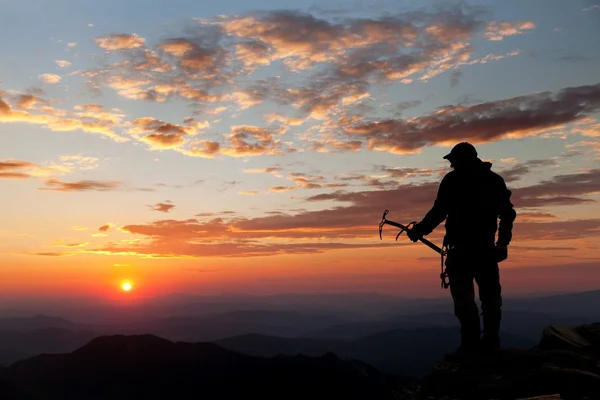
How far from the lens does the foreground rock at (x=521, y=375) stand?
23.7ft

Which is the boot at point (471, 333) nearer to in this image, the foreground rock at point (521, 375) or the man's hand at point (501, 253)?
the foreground rock at point (521, 375)

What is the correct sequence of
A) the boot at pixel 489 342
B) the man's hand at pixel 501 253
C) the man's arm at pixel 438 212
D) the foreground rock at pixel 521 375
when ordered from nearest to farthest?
the foreground rock at pixel 521 375
the boot at pixel 489 342
the man's hand at pixel 501 253
the man's arm at pixel 438 212

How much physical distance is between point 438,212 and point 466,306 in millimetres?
2192

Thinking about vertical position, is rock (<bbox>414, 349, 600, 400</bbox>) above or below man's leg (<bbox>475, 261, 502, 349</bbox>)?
below

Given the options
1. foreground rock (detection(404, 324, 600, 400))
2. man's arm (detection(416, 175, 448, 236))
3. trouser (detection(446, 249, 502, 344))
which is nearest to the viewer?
foreground rock (detection(404, 324, 600, 400))

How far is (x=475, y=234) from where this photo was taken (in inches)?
418

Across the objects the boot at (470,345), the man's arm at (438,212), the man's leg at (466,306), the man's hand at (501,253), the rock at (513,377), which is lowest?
the rock at (513,377)

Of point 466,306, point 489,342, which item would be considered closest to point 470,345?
point 489,342

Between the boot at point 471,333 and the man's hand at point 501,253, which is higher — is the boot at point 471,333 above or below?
below

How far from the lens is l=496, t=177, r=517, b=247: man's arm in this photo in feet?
35.1

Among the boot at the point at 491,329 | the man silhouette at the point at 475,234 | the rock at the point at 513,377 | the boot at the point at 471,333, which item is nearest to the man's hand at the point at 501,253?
the man silhouette at the point at 475,234

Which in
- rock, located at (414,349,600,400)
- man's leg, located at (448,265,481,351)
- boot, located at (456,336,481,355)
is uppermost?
man's leg, located at (448,265,481,351)

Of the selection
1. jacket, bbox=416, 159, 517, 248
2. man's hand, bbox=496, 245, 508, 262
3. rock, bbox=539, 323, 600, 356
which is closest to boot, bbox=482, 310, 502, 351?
man's hand, bbox=496, 245, 508, 262

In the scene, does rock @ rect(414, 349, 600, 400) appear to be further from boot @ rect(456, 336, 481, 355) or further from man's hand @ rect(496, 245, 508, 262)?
man's hand @ rect(496, 245, 508, 262)
